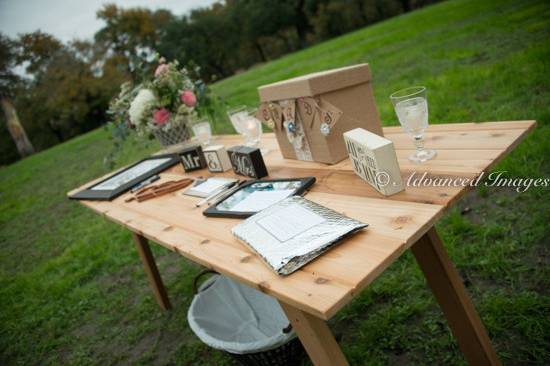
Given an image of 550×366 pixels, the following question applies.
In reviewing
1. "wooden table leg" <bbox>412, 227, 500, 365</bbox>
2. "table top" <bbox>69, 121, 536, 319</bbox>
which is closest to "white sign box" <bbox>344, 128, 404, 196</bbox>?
"table top" <bbox>69, 121, 536, 319</bbox>

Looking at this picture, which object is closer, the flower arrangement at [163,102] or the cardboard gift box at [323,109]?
the cardboard gift box at [323,109]

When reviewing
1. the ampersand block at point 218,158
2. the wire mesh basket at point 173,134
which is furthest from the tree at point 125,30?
the ampersand block at point 218,158

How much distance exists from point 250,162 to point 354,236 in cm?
71

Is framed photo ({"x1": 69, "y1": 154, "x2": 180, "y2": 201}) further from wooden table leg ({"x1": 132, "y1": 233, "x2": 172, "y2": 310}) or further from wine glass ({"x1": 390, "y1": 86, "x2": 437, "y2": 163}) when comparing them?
wine glass ({"x1": 390, "y1": 86, "x2": 437, "y2": 163})

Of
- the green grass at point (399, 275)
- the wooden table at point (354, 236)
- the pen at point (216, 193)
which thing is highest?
the pen at point (216, 193)

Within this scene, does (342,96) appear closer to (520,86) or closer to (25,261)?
(520,86)

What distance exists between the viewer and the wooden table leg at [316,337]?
864 mm

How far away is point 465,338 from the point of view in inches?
51.9

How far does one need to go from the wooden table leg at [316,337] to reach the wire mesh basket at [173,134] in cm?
176

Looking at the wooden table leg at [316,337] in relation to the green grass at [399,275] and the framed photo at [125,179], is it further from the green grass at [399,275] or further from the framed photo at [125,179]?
the framed photo at [125,179]

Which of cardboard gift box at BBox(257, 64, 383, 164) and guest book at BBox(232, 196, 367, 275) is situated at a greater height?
cardboard gift box at BBox(257, 64, 383, 164)

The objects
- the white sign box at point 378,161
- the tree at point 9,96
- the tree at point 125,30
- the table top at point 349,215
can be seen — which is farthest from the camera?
the tree at point 125,30

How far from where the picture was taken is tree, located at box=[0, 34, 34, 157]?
20.1 m

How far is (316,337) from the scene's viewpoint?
872mm
